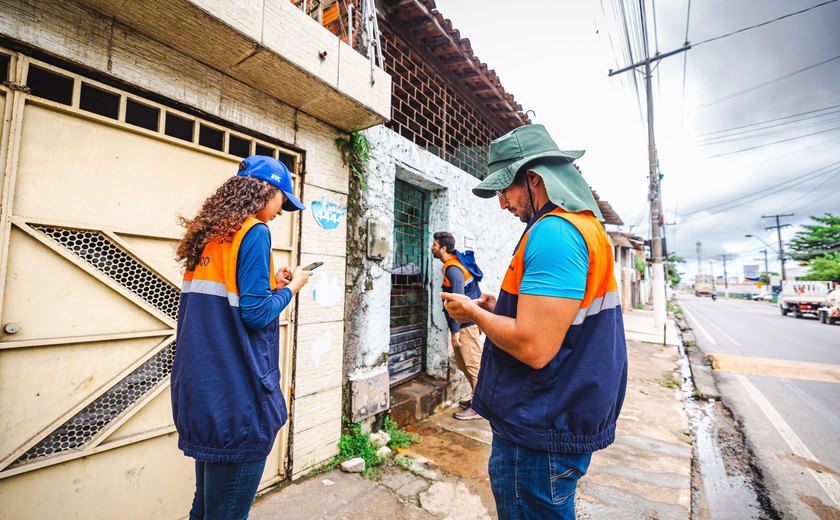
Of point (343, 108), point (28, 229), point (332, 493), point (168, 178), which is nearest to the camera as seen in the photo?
point (28, 229)

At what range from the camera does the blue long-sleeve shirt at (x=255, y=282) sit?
4.58 ft

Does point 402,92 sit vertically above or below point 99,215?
above

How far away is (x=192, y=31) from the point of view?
6.72ft

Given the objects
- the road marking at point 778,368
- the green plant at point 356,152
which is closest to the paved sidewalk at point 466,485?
the green plant at point 356,152

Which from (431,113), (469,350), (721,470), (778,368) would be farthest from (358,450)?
(778,368)

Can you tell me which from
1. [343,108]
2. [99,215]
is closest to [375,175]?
[343,108]

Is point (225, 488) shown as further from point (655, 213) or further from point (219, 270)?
point (655, 213)

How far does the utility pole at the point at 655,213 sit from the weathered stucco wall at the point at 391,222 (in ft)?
27.7

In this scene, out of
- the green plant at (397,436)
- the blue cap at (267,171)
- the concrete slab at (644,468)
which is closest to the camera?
the blue cap at (267,171)

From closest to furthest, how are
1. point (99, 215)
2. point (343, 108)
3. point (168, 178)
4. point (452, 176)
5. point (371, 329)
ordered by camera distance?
point (99, 215)
point (168, 178)
point (343, 108)
point (371, 329)
point (452, 176)

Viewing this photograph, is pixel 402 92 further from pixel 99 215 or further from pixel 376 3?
pixel 99 215

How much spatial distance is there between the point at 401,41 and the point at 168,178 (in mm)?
3077

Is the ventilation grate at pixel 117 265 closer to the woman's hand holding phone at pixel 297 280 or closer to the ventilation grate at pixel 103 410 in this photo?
the ventilation grate at pixel 103 410

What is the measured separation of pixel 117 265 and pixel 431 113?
12.4 feet
